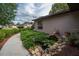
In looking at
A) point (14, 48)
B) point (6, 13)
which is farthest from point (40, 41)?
point (6, 13)

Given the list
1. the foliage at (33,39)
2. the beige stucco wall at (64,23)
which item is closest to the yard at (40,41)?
the foliage at (33,39)

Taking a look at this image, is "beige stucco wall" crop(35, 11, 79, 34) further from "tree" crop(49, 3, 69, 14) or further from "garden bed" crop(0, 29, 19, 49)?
"garden bed" crop(0, 29, 19, 49)

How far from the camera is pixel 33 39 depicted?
291 cm

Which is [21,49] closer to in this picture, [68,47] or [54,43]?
[54,43]

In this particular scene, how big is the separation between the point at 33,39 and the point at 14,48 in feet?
1.02

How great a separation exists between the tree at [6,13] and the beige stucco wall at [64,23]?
51 centimetres

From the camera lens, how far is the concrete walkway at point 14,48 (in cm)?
287

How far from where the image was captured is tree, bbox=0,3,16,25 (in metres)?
2.91

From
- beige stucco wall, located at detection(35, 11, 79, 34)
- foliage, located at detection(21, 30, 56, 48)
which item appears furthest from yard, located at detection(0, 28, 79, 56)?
beige stucco wall, located at detection(35, 11, 79, 34)

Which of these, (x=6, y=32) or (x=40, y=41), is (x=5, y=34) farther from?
(x=40, y=41)

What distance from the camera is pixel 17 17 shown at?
9.56 feet

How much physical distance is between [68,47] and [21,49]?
2.26 feet

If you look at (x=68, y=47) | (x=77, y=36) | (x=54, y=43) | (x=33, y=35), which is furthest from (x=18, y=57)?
(x=77, y=36)

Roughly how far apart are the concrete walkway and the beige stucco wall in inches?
18.7
